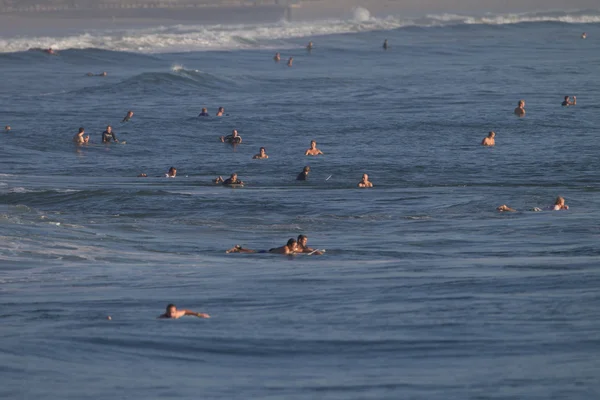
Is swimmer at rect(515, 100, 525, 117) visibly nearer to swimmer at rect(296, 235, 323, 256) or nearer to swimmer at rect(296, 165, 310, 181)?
swimmer at rect(296, 165, 310, 181)

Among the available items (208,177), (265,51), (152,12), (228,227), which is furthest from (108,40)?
(228,227)

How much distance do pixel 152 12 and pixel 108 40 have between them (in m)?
44.7

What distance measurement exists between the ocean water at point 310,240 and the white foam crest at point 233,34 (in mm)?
24108

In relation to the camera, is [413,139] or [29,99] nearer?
[413,139]

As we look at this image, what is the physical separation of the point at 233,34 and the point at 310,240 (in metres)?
70.1

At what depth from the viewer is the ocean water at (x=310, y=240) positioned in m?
13.1

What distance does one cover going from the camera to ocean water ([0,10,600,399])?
13094 millimetres

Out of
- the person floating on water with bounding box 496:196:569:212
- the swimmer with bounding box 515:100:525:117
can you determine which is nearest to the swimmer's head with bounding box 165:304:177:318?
the person floating on water with bounding box 496:196:569:212

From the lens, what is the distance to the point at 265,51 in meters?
74.7

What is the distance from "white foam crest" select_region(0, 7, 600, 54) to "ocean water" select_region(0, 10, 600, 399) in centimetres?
2411

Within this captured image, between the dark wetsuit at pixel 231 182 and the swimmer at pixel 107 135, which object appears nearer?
the dark wetsuit at pixel 231 182

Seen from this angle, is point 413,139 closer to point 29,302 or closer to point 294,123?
point 294,123

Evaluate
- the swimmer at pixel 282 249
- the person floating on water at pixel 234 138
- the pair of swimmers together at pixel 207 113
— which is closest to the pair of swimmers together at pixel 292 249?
the swimmer at pixel 282 249

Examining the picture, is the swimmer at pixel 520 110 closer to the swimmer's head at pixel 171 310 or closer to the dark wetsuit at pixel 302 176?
the dark wetsuit at pixel 302 176
